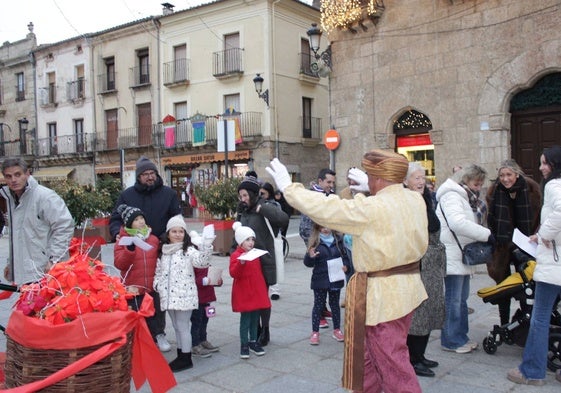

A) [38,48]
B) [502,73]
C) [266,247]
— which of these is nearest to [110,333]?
[266,247]

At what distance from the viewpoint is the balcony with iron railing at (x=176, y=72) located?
25844 mm

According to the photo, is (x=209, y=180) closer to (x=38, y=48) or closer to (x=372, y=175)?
(x=38, y=48)

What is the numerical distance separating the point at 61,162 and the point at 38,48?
7168mm

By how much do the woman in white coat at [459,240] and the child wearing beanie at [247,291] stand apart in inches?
66.3

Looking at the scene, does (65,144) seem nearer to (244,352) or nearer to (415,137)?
(415,137)

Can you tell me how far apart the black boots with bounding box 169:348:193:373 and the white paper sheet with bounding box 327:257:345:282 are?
1.63m

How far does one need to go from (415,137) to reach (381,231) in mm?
9720

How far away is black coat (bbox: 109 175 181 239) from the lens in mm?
5160

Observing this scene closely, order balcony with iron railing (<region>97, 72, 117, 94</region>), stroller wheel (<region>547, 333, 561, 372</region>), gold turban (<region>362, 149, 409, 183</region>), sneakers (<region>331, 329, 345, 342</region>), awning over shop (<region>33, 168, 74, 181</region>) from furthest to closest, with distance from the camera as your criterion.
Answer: awning over shop (<region>33, 168, 74, 181</region>), balcony with iron railing (<region>97, 72, 117, 94</region>), sneakers (<region>331, 329, 345, 342</region>), stroller wheel (<region>547, 333, 561, 372</region>), gold turban (<region>362, 149, 409, 183</region>)

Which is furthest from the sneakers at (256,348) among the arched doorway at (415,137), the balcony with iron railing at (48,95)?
the balcony with iron railing at (48,95)

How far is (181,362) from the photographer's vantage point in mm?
4598

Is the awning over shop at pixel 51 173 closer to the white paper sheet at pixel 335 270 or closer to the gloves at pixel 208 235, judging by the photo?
the white paper sheet at pixel 335 270

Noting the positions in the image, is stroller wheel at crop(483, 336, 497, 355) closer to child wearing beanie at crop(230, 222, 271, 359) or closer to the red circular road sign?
child wearing beanie at crop(230, 222, 271, 359)

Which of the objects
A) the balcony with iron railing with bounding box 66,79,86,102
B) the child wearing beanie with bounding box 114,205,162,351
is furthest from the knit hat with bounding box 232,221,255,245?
the balcony with iron railing with bounding box 66,79,86,102
